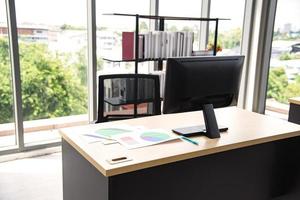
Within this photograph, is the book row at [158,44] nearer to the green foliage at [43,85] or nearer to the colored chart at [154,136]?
the green foliage at [43,85]

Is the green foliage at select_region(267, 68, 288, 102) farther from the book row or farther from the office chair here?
the office chair

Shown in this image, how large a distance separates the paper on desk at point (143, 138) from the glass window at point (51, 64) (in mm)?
1950

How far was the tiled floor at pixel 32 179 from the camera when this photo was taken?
8.35 ft

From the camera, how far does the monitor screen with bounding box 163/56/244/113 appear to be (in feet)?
5.16

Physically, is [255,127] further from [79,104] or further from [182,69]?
[79,104]

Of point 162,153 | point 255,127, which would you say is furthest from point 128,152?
point 255,127

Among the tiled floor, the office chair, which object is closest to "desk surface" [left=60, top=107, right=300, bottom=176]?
the office chair

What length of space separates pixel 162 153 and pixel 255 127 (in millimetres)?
694

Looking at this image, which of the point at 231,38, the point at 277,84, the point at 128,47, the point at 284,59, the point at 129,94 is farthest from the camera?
the point at 231,38

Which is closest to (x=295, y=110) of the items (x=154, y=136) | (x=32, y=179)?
(x=154, y=136)

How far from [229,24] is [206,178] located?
3.48 meters

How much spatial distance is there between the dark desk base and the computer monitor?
25 centimetres

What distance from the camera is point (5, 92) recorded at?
3137mm

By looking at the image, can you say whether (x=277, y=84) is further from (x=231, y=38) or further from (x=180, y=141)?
(x=180, y=141)
